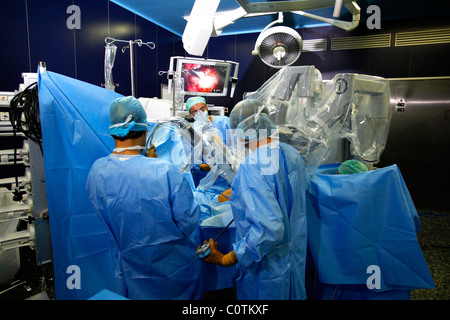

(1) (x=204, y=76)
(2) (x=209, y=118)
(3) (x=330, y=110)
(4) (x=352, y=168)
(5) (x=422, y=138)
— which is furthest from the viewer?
(5) (x=422, y=138)

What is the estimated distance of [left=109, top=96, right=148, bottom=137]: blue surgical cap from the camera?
4.59ft

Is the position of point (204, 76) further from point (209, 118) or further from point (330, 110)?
point (330, 110)

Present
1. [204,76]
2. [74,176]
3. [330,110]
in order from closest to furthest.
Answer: [74,176], [330,110], [204,76]

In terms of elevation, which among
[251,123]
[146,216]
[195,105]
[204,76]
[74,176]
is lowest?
[146,216]

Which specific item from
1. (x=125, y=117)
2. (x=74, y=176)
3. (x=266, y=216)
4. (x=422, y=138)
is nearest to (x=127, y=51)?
(x=74, y=176)

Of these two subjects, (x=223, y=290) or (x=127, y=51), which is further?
(x=127, y=51)

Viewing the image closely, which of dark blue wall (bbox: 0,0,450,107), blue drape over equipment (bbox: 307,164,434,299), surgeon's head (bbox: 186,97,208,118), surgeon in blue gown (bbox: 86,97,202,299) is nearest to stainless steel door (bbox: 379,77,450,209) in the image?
Result: dark blue wall (bbox: 0,0,450,107)

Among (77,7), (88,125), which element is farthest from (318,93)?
(77,7)

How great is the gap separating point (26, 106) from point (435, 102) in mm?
5346

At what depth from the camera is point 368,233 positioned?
1522 millimetres

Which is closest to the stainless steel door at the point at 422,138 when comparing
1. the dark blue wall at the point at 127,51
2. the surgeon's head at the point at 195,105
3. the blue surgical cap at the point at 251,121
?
the dark blue wall at the point at 127,51

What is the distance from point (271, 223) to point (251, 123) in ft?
1.68

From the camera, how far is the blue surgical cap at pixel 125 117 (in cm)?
140

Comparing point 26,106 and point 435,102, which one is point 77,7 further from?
point 435,102
